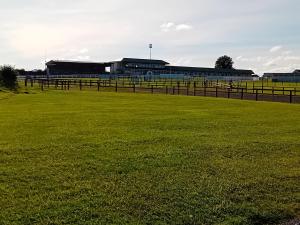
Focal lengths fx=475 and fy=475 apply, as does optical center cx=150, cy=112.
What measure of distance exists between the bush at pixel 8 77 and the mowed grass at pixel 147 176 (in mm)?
36102

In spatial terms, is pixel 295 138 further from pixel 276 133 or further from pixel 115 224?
pixel 115 224

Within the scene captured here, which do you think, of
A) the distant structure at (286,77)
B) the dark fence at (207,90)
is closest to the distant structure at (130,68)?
the distant structure at (286,77)

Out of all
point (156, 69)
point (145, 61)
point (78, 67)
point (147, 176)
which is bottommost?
point (147, 176)

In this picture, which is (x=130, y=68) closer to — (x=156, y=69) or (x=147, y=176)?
(x=156, y=69)

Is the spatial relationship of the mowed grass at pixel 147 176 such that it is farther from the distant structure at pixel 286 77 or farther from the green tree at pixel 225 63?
the green tree at pixel 225 63

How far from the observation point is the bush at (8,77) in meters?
49.6

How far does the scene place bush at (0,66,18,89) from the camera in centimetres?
4960

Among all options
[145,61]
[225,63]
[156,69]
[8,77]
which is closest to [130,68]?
[156,69]

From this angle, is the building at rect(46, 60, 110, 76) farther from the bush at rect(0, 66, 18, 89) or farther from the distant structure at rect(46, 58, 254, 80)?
the bush at rect(0, 66, 18, 89)

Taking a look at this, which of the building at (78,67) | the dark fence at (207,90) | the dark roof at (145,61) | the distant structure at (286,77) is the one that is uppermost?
the dark roof at (145,61)

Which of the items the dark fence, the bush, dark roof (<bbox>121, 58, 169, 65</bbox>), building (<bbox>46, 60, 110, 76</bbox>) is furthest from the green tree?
the bush

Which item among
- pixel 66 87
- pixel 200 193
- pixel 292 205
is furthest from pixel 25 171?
pixel 66 87

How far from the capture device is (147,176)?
880 centimetres

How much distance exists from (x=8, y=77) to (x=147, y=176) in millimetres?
44031
